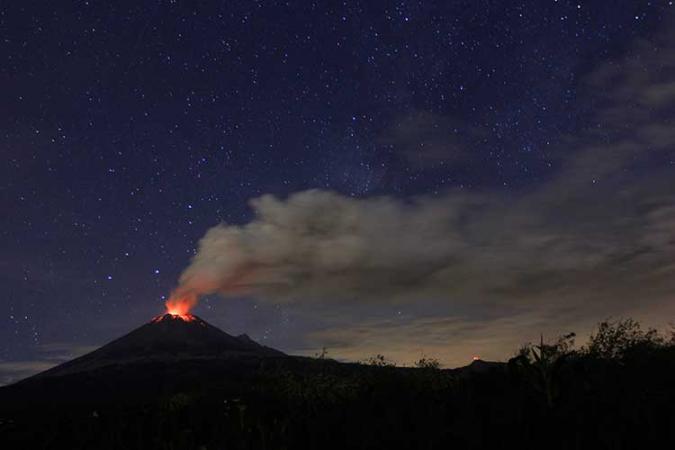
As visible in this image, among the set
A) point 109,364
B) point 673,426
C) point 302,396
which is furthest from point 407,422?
point 109,364

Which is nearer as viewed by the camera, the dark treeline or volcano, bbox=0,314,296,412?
the dark treeline

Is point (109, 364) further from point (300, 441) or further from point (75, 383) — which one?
point (300, 441)

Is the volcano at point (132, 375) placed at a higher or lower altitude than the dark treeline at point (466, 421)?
higher

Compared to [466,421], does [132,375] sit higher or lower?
higher

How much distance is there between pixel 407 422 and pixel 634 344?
2355cm

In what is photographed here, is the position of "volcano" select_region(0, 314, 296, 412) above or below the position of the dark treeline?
above

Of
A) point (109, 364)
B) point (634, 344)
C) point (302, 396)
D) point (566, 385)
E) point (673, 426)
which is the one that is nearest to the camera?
point (673, 426)

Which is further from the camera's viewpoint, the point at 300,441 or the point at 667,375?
the point at 667,375

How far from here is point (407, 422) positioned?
9.02 meters

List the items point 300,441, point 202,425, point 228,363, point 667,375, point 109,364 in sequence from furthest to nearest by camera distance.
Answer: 1. point 109,364
2. point 228,363
3. point 667,375
4. point 202,425
5. point 300,441

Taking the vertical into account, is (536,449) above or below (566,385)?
below

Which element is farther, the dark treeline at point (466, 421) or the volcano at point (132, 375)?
the volcano at point (132, 375)

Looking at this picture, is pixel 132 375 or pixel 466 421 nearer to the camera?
pixel 466 421

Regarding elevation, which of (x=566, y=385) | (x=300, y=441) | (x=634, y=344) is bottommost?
(x=300, y=441)
